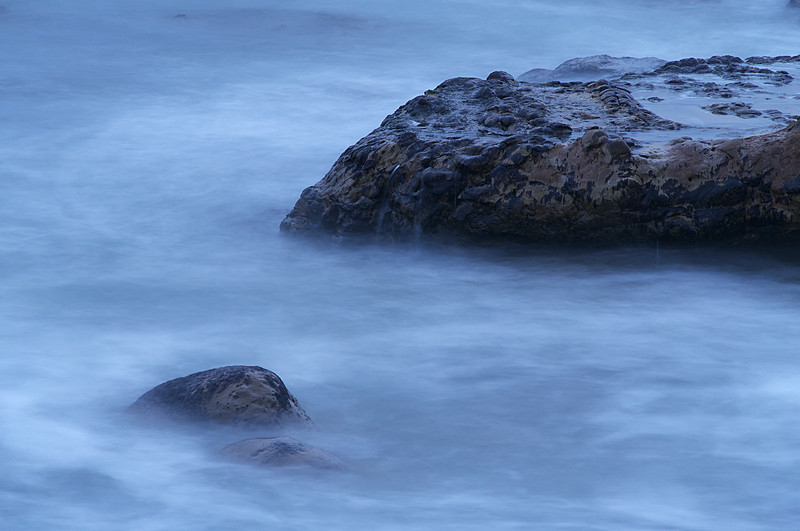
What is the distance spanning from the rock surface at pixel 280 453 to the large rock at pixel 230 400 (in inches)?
8.2

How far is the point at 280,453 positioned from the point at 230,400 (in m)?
0.43

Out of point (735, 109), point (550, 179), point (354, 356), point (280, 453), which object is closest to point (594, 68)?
point (735, 109)

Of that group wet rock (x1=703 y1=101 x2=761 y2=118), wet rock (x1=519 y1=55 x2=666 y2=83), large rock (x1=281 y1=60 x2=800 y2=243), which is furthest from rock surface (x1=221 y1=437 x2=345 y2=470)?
wet rock (x1=519 y1=55 x2=666 y2=83)

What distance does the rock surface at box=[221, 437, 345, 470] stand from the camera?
11.3 feet

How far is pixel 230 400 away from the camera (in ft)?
12.5

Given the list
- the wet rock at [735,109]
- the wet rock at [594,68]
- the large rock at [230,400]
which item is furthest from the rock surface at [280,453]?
the wet rock at [594,68]

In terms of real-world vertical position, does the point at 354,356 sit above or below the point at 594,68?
below

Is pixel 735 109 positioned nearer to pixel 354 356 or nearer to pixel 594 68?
pixel 354 356

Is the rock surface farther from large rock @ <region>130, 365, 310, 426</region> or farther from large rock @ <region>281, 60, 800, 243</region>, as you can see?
large rock @ <region>281, 60, 800, 243</region>

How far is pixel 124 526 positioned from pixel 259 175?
191 inches

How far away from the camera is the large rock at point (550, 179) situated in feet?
17.1

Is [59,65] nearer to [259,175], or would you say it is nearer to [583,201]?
[259,175]

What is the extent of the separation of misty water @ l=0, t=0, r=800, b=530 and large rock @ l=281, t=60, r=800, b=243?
149 millimetres

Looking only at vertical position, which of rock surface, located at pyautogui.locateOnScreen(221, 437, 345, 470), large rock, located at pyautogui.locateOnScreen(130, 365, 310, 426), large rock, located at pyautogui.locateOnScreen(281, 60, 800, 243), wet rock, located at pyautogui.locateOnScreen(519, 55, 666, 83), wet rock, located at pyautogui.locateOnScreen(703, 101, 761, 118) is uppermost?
wet rock, located at pyautogui.locateOnScreen(519, 55, 666, 83)
